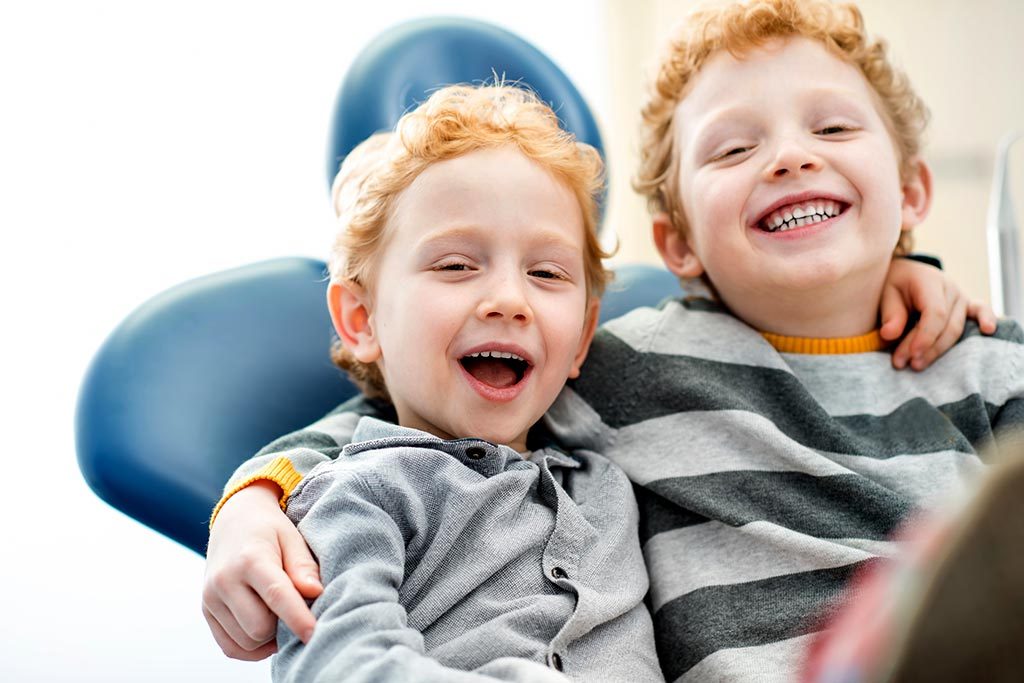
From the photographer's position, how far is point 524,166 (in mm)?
1010

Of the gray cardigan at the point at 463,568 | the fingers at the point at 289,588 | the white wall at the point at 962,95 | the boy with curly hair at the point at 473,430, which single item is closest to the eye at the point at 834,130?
the boy with curly hair at the point at 473,430

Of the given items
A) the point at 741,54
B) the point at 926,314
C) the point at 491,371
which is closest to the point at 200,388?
the point at 491,371

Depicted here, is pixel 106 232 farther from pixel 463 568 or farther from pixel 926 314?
pixel 926 314

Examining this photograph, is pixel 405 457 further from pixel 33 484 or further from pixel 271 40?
pixel 271 40

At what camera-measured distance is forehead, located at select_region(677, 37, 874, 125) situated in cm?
114

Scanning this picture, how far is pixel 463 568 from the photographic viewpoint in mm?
868

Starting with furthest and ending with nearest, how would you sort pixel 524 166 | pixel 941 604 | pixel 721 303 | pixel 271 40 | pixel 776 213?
1. pixel 271 40
2. pixel 721 303
3. pixel 776 213
4. pixel 524 166
5. pixel 941 604

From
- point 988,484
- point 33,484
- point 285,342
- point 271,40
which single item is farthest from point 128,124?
point 988,484

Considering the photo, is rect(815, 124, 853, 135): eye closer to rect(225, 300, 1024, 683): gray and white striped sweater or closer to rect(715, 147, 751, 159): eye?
rect(715, 147, 751, 159): eye

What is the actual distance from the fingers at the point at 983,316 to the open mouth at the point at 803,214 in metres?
0.21

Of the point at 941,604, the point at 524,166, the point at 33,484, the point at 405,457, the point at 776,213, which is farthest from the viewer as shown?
the point at 33,484

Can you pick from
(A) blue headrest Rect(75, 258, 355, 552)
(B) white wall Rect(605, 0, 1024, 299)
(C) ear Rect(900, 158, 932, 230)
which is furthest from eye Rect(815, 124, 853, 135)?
(B) white wall Rect(605, 0, 1024, 299)

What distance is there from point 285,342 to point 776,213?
620 mm

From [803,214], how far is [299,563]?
0.69 metres
